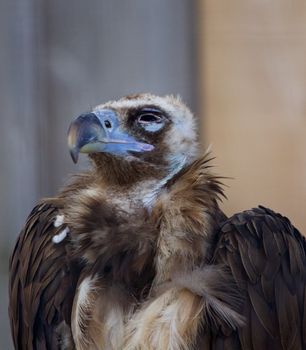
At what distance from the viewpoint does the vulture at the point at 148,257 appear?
2.03m

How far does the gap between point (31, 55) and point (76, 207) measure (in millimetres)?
524

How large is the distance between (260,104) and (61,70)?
1.34 feet

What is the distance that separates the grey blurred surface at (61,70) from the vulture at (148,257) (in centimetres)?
32

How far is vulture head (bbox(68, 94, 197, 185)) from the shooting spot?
2.13 m

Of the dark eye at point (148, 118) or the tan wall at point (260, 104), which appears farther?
the tan wall at point (260, 104)

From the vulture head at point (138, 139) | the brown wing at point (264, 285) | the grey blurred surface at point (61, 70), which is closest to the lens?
the brown wing at point (264, 285)

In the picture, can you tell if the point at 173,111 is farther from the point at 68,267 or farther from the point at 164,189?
the point at 68,267

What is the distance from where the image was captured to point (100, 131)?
2.12 m

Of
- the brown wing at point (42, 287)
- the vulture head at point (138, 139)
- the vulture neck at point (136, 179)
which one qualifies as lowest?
the brown wing at point (42, 287)

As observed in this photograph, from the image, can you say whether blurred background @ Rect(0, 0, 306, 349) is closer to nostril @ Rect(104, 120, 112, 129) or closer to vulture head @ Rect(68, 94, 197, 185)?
vulture head @ Rect(68, 94, 197, 185)

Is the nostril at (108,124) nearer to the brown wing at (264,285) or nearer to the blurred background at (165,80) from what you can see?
the brown wing at (264,285)

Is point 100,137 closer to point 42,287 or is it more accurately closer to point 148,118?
point 148,118

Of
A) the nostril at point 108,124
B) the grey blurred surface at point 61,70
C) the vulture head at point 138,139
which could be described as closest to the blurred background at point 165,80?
the grey blurred surface at point 61,70

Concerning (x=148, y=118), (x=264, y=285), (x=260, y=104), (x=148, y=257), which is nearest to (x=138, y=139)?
(x=148, y=118)
